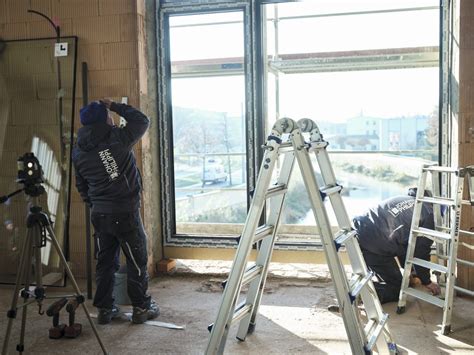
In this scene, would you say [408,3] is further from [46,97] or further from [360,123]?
[46,97]

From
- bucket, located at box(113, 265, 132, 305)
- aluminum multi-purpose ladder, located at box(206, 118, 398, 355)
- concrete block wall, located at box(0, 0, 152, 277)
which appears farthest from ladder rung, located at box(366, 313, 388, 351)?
concrete block wall, located at box(0, 0, 152, 277)

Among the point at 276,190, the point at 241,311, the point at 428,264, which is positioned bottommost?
the point at 241,311

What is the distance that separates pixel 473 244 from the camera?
3592 mm

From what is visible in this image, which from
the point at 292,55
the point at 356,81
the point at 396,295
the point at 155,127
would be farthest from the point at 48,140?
the point at 396,295

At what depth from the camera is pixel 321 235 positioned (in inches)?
92.1

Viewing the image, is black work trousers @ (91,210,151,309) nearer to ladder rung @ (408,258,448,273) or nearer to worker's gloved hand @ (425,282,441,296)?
ladder rung @ (408,258,448,273)

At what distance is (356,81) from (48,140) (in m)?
2.74

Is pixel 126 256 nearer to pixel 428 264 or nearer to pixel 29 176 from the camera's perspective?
pixel 29 176

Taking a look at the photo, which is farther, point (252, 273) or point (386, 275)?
point (386, 275)

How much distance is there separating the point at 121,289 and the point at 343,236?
1.86m

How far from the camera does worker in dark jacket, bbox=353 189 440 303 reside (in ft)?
11.2

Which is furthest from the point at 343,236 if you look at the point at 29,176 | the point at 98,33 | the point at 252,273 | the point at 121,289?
the point at 98,33

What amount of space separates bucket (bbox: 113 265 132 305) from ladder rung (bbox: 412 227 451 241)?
2.12m

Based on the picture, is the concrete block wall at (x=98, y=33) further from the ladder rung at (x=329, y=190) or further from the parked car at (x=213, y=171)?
the ladder rung at (x=329, y=190)
